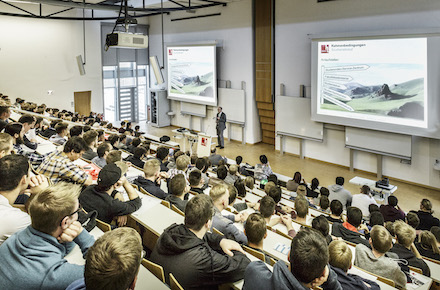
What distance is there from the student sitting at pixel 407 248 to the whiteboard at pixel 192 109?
1031cm

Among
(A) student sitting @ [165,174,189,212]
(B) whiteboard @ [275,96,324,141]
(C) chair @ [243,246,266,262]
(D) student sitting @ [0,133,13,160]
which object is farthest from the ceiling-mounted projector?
(C) chair @ [243,246,266,262]

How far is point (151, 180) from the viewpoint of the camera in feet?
14.1

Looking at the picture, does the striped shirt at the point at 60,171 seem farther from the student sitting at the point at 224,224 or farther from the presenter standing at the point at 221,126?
the presenter standing at the point at 221,126

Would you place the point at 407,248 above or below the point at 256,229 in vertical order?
below

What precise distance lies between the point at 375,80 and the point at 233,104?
5039mm

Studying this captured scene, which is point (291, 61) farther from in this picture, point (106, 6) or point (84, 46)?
point (84, 46)

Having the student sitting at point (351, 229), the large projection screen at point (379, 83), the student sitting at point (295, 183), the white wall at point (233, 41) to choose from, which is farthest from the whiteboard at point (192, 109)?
the student sitting at point (351, 229)

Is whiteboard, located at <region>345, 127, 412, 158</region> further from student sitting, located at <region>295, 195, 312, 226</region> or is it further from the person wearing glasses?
the person wearing glasses

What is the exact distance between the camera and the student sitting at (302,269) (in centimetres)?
188

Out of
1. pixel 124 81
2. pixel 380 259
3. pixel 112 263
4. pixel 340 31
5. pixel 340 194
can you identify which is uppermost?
pixel 340 31

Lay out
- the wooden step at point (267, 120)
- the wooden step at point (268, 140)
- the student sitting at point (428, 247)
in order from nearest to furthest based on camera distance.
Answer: the student sitting at point (428, 247) → the wooden step at point (267, 120) → the wooden step at point (268, 140)

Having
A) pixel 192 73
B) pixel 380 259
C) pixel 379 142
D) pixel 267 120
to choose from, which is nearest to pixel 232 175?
pixel 380 259

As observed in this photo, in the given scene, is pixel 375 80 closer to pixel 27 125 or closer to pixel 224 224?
pixel 224 224

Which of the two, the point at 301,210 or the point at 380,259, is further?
the point at 301,210
